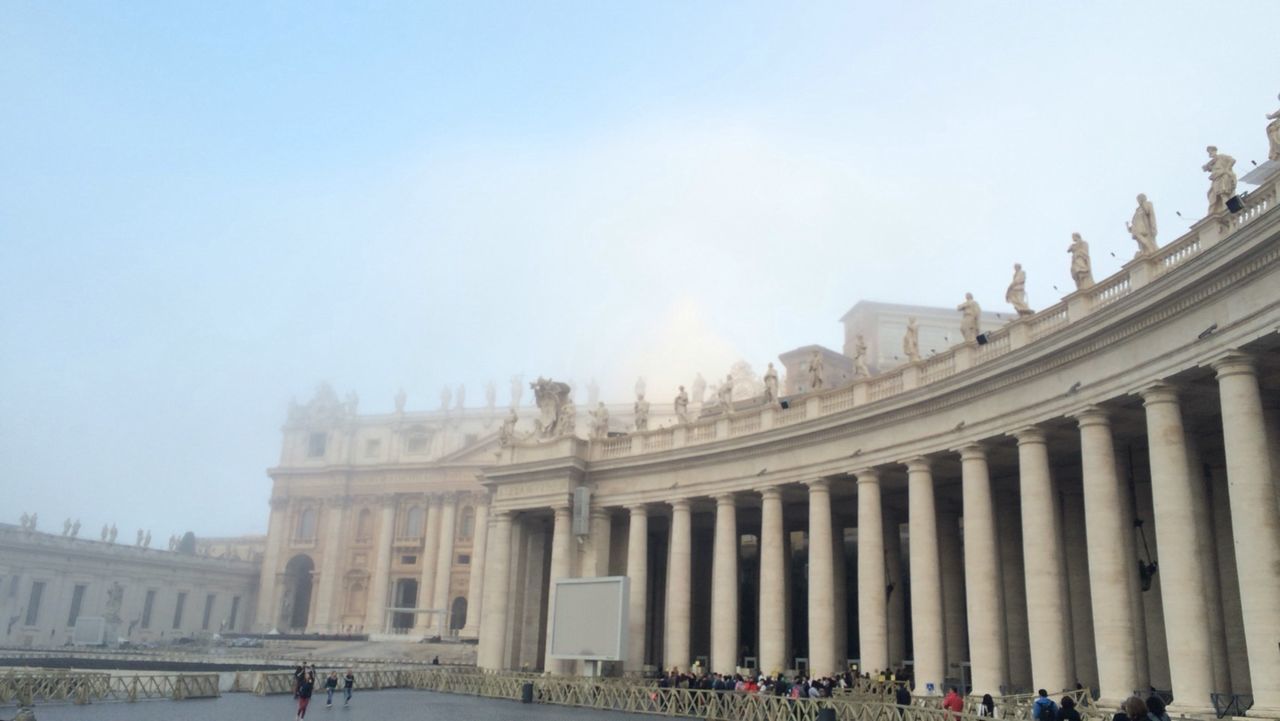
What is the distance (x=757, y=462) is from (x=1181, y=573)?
19.5 metres

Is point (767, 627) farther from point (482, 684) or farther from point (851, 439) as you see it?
point (482, 684)

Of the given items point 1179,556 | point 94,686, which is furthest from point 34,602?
point 1179,556

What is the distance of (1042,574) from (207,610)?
100433mm

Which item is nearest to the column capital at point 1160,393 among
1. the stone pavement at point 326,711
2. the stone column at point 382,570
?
the stone pavement at point 326,711

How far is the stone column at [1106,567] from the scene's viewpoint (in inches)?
969

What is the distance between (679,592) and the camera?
42.1 meters

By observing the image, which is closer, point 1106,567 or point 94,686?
point 1106,567

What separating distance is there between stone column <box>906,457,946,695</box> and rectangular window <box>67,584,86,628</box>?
282 ft

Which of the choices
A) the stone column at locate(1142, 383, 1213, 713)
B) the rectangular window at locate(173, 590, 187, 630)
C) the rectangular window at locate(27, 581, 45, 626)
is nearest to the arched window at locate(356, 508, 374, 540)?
the rectangular window at locate(173, 590, 187, 630)

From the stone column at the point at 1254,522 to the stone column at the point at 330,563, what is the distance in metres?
92.2

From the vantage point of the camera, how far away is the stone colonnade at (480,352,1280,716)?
2192 cm

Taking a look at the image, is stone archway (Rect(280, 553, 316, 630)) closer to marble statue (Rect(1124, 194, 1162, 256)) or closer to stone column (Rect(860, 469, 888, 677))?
stone column (Rect(860, 469, 888, 677))

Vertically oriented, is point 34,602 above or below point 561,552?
below

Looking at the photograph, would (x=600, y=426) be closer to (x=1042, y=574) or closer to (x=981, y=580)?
(x=981, y=580)
